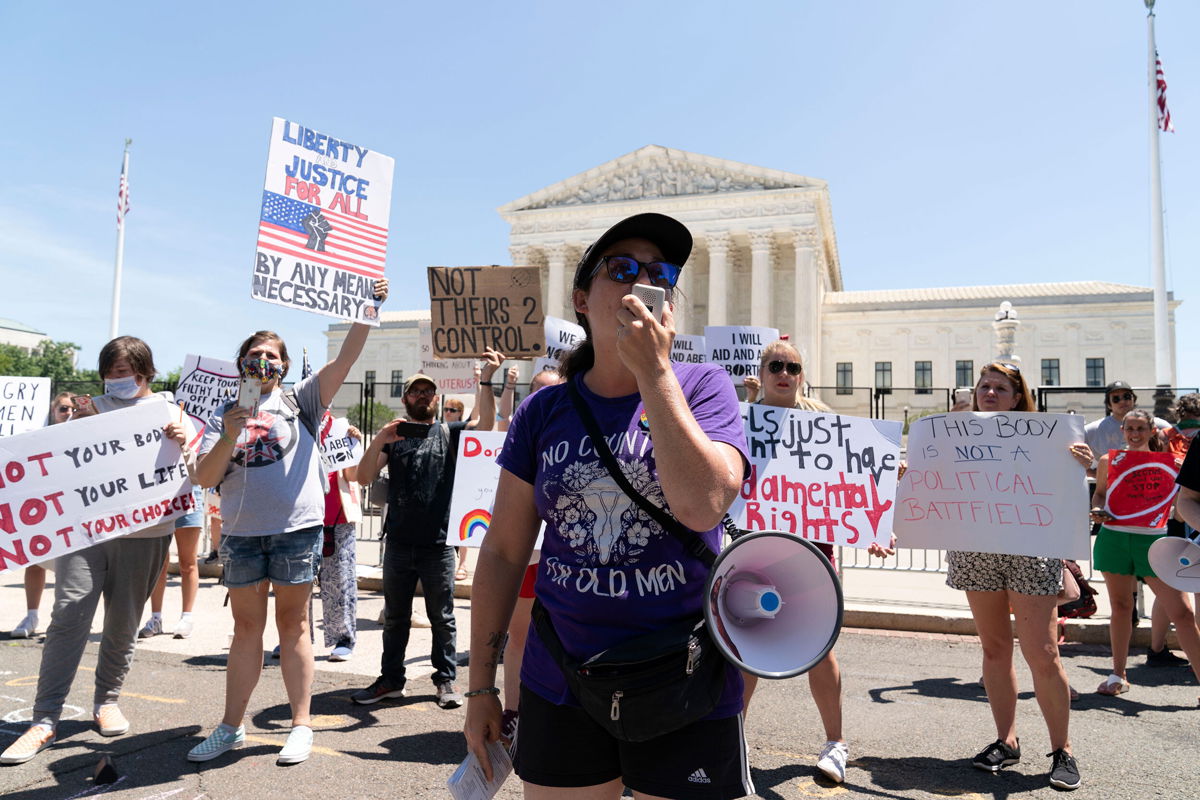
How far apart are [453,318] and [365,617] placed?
303cm

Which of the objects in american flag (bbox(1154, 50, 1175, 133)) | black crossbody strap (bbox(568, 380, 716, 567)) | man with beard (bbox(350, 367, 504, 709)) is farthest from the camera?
american flag (bbox(1154, 50, 1175, 133))

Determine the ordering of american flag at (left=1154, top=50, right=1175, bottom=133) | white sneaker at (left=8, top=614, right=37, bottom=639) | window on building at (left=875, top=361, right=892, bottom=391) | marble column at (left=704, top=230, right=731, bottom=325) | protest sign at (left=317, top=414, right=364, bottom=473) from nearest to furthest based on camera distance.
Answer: white sneaker at (left=8, top=614, right=37, bottom=639) < protest sign at (left=317, top=414, right=364, bottom=473) < american flag at (left=1154, top=50, right=1175, bottom=133) < marble column at (left=704, top=230, right=731, bottom=325) < window on building at (left=875, top=361, right=892, bottom=391)

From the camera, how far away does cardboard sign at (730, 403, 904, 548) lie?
4344mm

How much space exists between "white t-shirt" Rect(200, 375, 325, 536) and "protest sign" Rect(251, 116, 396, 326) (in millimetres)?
978

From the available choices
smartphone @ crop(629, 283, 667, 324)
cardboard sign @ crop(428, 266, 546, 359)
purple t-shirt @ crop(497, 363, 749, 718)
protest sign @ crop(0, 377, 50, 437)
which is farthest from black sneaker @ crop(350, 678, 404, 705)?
protest sign @ crop(0, 377, 50, 437)

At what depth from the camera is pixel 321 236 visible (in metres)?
5.11

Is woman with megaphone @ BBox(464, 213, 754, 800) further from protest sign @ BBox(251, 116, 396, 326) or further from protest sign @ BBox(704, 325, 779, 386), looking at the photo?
protest sign @ BBox(704, 325, 779, 386)

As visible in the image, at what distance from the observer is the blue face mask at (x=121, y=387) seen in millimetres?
4340

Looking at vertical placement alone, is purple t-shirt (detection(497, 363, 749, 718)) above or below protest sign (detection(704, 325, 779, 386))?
below

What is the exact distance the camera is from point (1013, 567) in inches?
155

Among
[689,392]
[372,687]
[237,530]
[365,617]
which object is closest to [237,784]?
[237,530]

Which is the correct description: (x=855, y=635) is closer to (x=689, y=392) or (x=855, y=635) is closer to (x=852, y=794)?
(x=852, y=794)

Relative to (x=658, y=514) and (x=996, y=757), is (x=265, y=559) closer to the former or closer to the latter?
(x=658, y=514)

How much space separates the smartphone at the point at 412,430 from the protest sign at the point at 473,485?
0.82 feet
